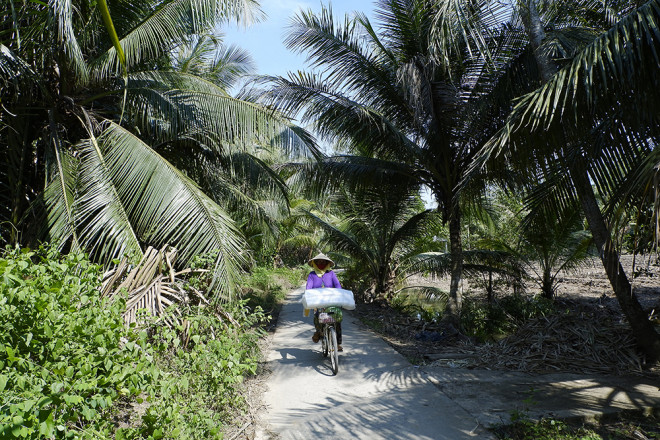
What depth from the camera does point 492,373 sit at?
17.4 feet

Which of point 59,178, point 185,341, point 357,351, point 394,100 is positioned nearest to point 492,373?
point 357,351

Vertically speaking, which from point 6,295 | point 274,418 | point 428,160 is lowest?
point 274,418

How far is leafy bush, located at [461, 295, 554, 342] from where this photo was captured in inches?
356

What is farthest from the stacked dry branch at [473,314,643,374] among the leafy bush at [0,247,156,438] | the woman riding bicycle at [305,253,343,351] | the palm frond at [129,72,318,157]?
the leafy bush at [0,247,156,438]

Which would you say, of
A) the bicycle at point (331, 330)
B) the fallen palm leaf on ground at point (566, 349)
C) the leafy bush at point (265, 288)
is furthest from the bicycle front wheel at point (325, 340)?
the fallen palm leaf on ground at point (566, 349)

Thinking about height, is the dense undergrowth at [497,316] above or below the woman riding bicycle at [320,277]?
below

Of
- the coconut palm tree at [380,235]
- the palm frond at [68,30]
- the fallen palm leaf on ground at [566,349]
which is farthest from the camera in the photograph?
the coconut palm tree at [380,235]

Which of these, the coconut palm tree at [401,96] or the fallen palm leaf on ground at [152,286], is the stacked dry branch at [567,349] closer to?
the coconut palm tree at [401,96]

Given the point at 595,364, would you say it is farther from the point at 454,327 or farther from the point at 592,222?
the point at 454,327

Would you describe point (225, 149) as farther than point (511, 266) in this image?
No

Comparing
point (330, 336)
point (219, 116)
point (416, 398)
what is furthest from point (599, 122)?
point (219, 116)

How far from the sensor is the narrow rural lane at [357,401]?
3684 mm

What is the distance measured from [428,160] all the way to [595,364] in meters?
4.07

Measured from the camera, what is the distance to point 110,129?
5895 mm
